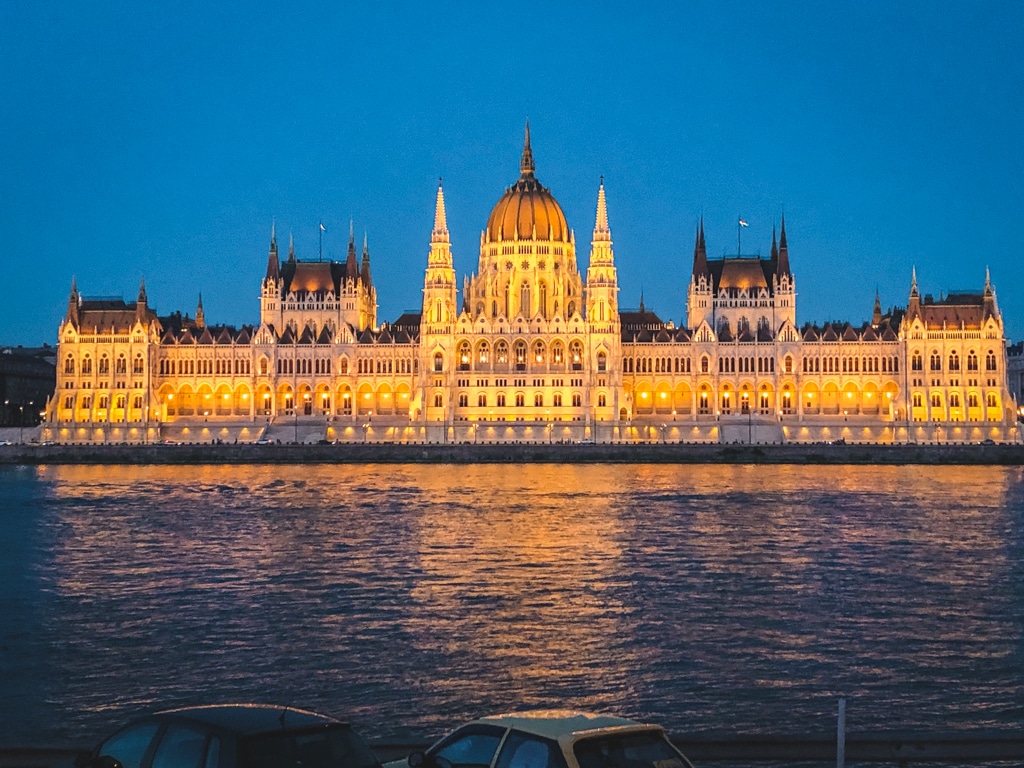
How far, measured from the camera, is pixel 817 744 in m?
13.6

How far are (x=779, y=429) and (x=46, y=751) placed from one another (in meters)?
108

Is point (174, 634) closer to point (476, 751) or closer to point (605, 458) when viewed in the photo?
point (476, 751)

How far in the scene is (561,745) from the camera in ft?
31.2

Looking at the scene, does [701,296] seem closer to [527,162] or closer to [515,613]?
[527,162]

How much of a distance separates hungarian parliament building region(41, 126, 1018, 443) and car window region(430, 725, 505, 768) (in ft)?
345

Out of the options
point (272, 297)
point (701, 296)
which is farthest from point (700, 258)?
point (272, 297)

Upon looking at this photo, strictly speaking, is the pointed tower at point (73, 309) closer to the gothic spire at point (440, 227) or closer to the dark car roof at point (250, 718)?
the gothic spire at point (440, 227)

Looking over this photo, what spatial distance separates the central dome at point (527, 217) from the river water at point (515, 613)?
7469cm

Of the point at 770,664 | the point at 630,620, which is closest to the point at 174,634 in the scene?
the point at 630,620

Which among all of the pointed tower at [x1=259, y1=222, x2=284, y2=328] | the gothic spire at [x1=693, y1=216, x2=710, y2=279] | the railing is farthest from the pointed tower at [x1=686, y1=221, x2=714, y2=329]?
the railing

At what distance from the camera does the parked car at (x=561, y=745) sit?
955cm

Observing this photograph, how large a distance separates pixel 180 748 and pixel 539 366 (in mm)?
110998

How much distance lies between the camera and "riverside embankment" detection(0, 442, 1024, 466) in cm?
10281

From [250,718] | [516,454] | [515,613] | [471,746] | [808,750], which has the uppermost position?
[516,454]
